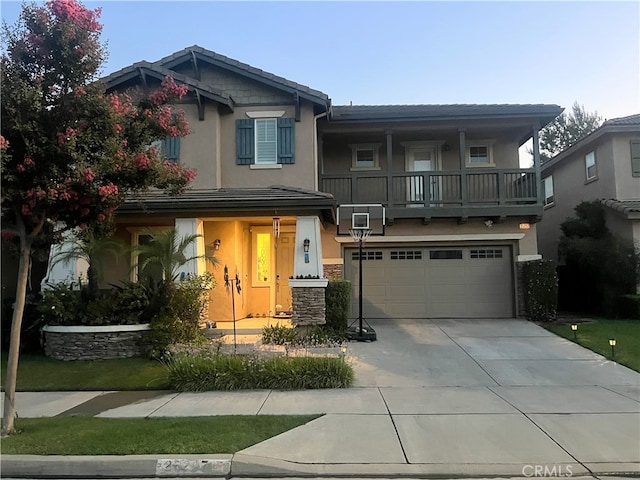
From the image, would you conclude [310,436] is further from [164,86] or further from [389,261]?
[389,261]

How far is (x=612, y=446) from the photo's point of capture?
524 centimetres

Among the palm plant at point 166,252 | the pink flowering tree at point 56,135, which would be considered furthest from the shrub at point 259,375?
the palm plant at point 166,252

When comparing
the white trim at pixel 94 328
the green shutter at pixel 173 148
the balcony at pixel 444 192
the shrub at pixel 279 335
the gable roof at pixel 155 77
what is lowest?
the shrub at pixel 279 335

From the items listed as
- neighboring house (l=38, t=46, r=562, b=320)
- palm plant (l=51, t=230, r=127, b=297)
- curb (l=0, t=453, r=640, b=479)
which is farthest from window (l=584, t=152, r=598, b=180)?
palm plant (l=51, t=230, r=127, b=297)

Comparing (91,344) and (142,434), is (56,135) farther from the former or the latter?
(91,344)

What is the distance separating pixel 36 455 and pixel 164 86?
508cm

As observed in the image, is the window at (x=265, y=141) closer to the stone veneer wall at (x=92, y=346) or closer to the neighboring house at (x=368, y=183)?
the neighboring house at (x=368, y=183)

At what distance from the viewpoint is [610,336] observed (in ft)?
37.1

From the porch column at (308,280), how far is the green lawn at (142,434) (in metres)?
4.91

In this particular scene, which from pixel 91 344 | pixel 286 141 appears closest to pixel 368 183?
pixel 286 141

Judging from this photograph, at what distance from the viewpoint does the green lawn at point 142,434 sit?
5152 mm

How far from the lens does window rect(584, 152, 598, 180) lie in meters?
17.4

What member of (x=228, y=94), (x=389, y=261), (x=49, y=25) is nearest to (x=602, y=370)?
(x=389, y=261)

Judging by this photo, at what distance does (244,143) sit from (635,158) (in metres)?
13.0
